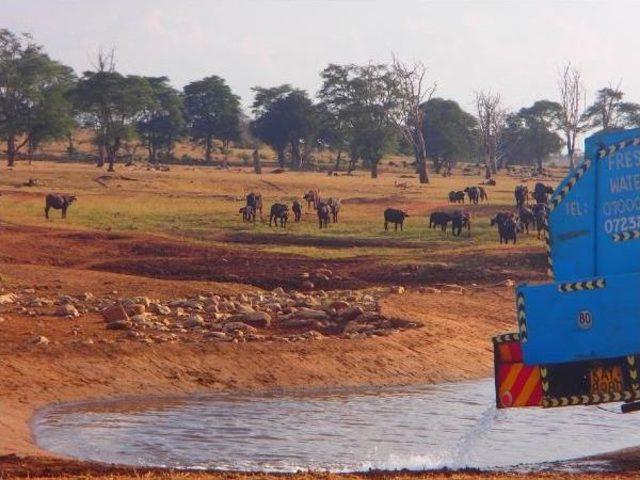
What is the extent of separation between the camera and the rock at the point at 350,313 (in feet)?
57.8

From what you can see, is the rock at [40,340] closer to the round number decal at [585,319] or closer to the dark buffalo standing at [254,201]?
the round number decal at [585,319]

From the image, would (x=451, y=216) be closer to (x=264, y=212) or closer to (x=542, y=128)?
(x=264, y=212)

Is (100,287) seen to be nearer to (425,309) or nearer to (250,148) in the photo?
(425,309)

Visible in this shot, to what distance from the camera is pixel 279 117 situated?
3174 inches

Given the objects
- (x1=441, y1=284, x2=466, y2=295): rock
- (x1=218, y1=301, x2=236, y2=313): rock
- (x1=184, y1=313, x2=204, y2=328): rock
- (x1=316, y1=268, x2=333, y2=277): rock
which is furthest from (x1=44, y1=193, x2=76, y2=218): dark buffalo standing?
(x1=184, y1=313, x2=204, y2=328): rock

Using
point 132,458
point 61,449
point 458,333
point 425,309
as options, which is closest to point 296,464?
point 132,458

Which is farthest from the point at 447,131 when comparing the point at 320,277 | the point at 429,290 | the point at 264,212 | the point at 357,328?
the point at 357,328

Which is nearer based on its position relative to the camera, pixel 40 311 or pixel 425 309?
pixel 40 311

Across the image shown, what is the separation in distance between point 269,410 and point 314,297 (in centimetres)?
662

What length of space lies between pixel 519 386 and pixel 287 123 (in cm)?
7285

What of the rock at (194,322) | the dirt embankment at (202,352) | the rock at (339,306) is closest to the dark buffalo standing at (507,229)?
the dirt embankment at (202,352)

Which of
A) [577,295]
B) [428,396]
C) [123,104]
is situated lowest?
[428,396]

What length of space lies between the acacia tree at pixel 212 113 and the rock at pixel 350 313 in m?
65.8

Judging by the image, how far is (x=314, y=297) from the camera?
64.5 feet
